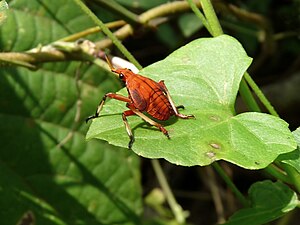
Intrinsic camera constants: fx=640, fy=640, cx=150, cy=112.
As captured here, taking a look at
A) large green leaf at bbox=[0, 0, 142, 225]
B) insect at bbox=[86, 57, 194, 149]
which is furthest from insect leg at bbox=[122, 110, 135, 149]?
large green leaf at bbox=[0, 0, 142, 225]

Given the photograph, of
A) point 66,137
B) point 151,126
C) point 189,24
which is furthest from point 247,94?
point 189,24

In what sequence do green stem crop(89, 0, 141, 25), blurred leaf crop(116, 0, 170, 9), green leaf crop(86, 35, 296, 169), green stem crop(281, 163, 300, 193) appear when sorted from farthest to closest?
blurred leaf crop(116, 0, 170, 9), green stem crop(89, 0, 141, 25), green stem crop(281, 163, 300, 193), green leaf crop(86, 35, 296, 169)

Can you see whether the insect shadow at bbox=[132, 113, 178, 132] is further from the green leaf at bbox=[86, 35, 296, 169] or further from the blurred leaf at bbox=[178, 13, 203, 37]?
the blurred leaf at bbox=[178, 13, 203, 37]

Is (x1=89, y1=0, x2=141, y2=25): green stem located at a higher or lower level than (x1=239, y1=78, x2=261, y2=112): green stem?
higher

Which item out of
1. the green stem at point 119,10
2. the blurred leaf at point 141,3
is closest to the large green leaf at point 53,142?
the blurred leaf at point 141,3

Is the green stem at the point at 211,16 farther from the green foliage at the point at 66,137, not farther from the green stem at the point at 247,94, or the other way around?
the green stem at the point at 247,94

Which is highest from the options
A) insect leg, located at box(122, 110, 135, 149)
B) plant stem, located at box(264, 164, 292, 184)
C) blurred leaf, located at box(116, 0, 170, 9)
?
insect leg, located at box(122, 110, 135, 149)

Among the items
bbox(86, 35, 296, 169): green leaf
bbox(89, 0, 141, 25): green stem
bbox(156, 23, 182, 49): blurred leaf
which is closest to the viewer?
bbox(86, 35, 296, 169): green leaf

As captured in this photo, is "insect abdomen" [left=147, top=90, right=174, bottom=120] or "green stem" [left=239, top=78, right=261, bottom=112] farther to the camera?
"green stem" [left=239, top=78, right=261, bottom=112]
